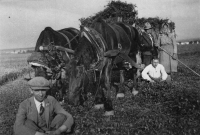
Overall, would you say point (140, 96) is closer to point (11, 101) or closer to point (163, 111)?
point (163, 111)

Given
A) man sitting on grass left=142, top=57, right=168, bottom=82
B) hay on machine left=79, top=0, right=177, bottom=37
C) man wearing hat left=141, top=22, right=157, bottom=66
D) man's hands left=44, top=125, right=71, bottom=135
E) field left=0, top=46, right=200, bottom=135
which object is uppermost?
hay on machine left=79, top=0, right=177, bottom=37

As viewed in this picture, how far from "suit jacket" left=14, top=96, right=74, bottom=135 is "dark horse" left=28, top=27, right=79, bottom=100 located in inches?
114

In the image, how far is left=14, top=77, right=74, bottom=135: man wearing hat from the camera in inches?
136

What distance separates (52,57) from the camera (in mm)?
7098

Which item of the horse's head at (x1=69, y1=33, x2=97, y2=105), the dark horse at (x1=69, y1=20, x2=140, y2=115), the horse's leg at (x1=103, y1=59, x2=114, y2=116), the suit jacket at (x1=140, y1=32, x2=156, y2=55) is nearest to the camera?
the horse's head at (x1=69, y1=33, x2=97, y2=105)

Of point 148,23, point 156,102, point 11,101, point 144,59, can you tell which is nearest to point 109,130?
point 156,102

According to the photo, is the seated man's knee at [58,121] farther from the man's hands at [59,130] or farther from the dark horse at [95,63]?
the dark horse at [95,63]

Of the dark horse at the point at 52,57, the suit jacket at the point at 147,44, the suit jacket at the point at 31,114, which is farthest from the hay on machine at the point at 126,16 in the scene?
the suit jacket at the point at 31,114

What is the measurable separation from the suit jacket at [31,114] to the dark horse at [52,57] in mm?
2885

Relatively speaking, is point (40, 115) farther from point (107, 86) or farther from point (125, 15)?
point (125, 15)

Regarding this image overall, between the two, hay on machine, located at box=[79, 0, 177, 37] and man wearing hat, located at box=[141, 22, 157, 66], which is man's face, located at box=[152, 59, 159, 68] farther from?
hay on machine, located at box=[79, 0, 177, 37]

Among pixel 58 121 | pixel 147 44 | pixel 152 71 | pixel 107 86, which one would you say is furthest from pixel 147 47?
pixel 58 121

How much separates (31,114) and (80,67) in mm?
1856

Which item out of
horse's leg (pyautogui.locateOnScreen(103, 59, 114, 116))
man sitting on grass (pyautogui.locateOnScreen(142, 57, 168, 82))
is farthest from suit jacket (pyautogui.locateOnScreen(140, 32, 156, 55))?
horse's leg (pyautogui.locateOnScreen(103, 59, 114, 116))
